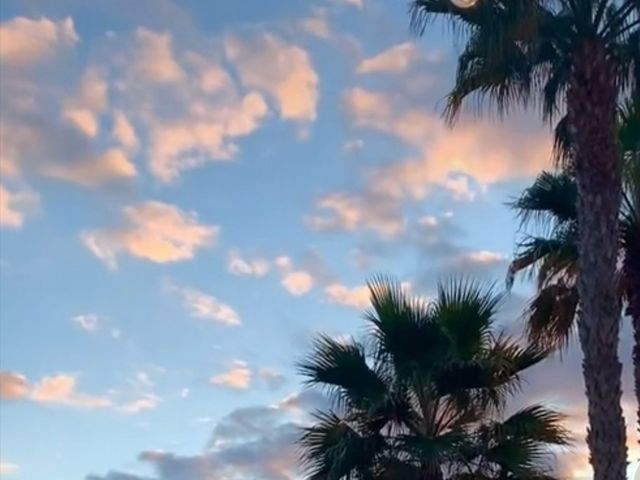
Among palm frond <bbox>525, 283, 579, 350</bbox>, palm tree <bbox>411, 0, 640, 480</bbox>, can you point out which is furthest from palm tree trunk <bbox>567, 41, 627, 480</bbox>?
palm frond <bbox>525, 283, 579, 350</bbox>

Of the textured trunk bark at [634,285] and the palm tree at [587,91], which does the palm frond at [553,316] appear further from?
the palm tree at [587,91]

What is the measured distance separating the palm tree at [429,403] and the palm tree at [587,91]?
2879mm

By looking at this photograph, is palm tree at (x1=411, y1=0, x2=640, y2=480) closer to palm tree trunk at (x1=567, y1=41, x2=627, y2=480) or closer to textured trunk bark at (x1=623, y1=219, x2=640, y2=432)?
palm tree trunk at (x1=567, y1=41, x2=627, y2=480)

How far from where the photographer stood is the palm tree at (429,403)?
16.1 meters

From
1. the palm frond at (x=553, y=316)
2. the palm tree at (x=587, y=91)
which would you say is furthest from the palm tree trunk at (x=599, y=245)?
the palm frond at (x=553, y=316)

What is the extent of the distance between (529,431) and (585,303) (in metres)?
3.43

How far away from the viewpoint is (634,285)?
17203 millimetres

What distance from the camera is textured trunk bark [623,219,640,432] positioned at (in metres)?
17.1

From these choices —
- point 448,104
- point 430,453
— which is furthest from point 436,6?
point 430,453

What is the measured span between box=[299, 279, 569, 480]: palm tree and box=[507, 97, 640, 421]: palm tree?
0.52m

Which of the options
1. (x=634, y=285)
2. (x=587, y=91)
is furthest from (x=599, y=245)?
(x=634, y=285)

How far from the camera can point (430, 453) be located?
15.7 m

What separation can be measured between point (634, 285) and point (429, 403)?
367 centimetres

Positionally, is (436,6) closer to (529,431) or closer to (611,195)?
(611,195)
